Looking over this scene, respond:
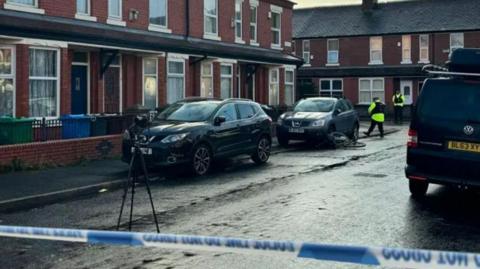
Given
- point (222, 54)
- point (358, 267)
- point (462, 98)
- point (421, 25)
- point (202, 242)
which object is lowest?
point (358, 267)

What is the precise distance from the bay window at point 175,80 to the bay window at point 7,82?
693 cm

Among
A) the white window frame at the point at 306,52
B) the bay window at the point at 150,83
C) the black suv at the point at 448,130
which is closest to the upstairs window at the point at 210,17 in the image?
the bay window at the point at 150,83

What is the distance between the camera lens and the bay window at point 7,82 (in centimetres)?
1478

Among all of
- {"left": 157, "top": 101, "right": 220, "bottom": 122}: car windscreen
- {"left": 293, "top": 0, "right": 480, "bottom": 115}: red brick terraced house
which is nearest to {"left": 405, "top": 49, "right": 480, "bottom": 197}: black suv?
{"left": 157, "top": 101, "right": 220, "bottom": 122}: car windscreen

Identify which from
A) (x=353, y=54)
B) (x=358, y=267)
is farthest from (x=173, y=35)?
(x=353, y=54)

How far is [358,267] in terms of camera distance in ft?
19.4

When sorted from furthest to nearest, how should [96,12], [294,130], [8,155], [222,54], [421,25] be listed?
[421,25] → [222,54] → [294,130] → [96,12] → [8,155]

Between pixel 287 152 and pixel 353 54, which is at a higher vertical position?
pixel 353 54

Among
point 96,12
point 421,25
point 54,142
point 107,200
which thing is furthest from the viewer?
point 421,25

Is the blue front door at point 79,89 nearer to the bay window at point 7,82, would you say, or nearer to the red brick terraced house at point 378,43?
the bay window at point 7,82

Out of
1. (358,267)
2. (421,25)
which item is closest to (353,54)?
(421,25)

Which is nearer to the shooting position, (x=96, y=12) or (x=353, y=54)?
(x=96, y=12)

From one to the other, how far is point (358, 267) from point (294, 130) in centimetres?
1364

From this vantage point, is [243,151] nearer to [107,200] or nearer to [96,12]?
[107,200]
